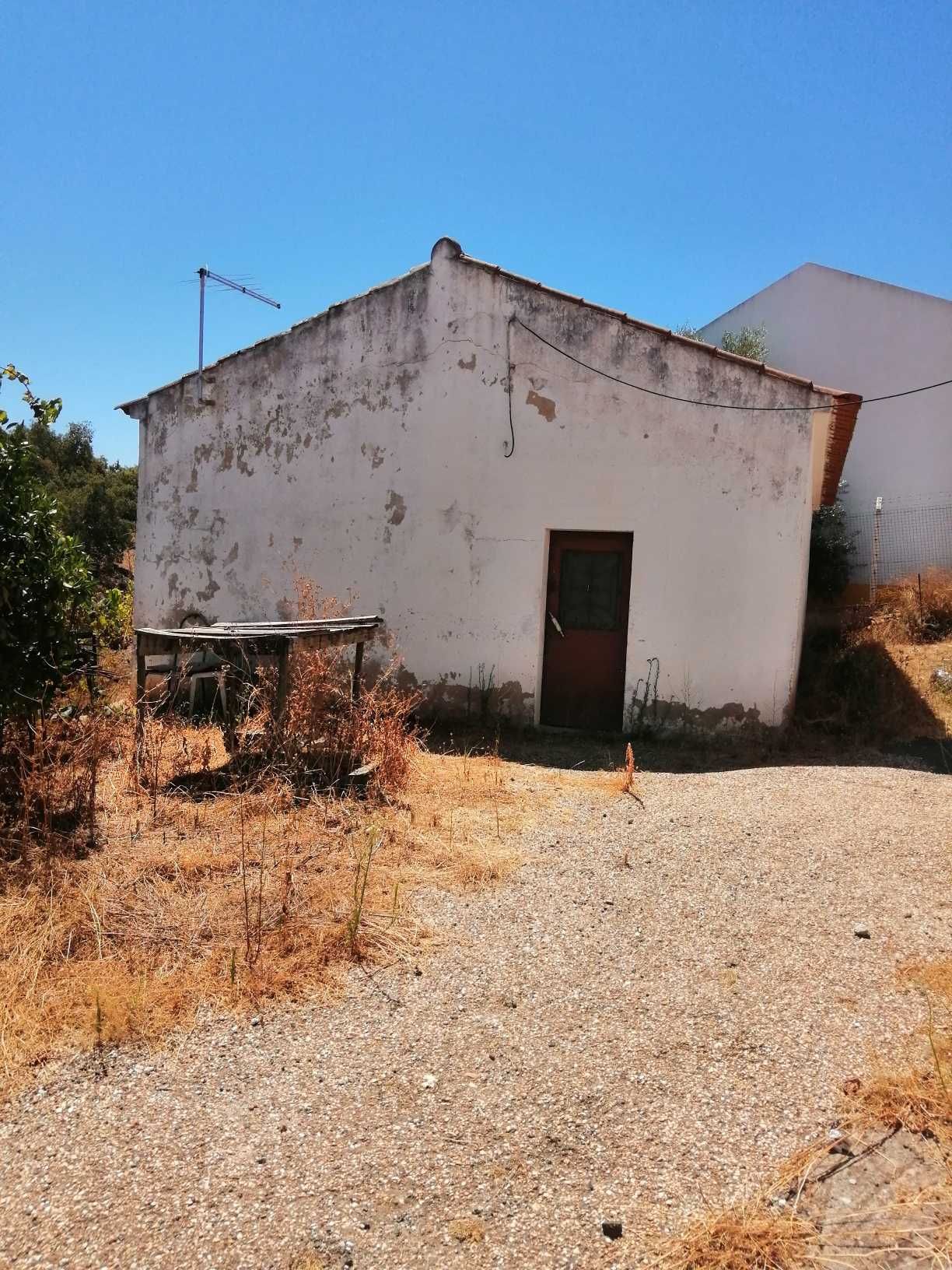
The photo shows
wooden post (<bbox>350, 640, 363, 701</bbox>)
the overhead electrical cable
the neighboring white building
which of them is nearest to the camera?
wooden post (<bbox>350, 640, 363, 701</bbox>)

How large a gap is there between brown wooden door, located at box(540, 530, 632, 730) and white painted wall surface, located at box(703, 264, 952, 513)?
10886 millimetres

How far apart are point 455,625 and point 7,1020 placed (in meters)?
6.49

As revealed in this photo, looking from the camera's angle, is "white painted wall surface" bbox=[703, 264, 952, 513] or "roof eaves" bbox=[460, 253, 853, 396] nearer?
"roof eaves" bbox=[460, 253, 853, 396]

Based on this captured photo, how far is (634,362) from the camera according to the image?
833 cm

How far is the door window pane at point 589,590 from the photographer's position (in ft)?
28.6

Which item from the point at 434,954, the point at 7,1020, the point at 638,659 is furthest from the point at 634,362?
the point at 7,1020

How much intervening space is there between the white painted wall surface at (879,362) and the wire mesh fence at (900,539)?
9.8 inches

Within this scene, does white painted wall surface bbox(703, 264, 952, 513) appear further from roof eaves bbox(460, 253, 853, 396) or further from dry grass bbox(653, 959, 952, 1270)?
dry grass bbox(653, 959, 952, 1270)

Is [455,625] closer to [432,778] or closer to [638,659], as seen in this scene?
[638,659]

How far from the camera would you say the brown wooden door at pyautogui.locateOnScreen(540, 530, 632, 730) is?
8.68 metres

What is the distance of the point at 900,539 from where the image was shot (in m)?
16.1

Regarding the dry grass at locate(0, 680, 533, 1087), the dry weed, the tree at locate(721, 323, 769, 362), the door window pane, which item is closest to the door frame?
the door window pane

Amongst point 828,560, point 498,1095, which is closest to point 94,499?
point 828,560

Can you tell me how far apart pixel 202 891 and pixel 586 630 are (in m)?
5.63
